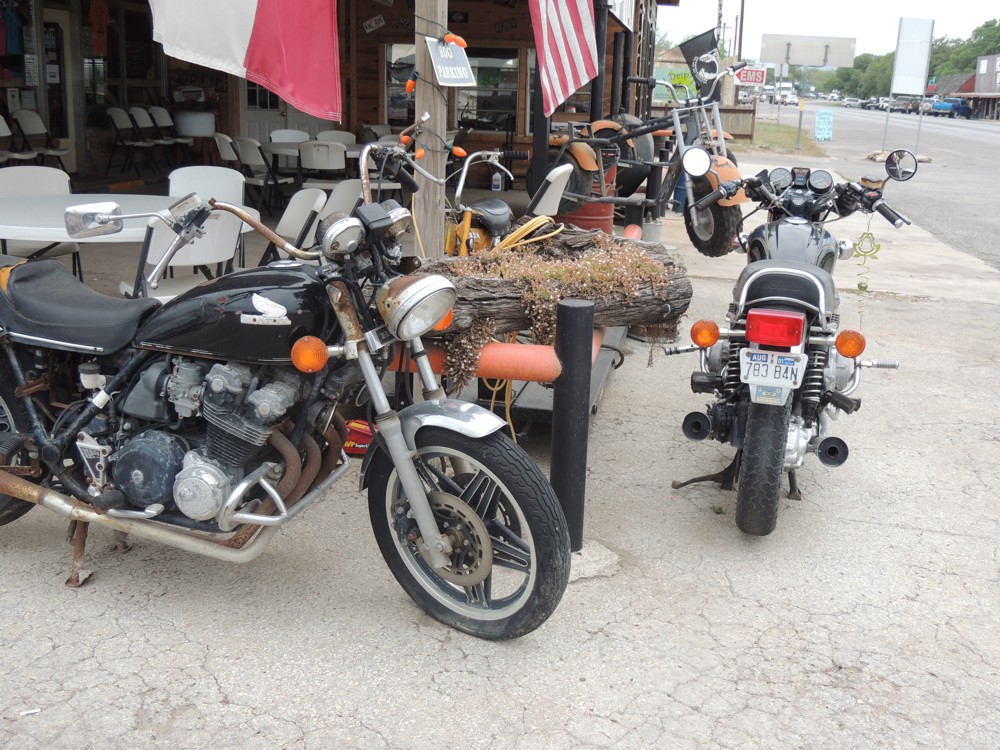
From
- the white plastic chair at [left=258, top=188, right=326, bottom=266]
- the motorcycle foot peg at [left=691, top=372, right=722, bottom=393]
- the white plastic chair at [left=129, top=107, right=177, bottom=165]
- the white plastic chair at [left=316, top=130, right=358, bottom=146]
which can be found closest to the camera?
the motorcycle foot peg at [left=691, top=372, right=722, bottom=393]

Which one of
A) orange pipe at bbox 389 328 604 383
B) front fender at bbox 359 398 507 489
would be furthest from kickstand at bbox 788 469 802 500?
front fender at bbox 359 398 507 489

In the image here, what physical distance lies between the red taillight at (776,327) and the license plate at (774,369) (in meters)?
0.05

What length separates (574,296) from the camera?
12.5 feet

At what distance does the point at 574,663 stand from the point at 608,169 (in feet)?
21.3

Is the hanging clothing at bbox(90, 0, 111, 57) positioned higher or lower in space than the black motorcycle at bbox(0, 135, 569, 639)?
higher

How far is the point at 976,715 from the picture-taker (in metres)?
2.67

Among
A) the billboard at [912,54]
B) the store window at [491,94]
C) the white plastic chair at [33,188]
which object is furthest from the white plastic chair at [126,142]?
the billboard at [912,54]

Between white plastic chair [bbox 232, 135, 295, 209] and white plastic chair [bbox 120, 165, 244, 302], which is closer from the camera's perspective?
white plastic chair [bbox 120, 165, 244, 302]

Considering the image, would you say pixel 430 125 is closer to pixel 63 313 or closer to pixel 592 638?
pixel 63 313

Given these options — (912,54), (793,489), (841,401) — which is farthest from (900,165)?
(912,54)

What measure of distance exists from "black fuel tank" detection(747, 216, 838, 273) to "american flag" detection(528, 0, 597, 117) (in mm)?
1918

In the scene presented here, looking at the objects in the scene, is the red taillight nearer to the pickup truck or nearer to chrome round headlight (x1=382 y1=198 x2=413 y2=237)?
chrome round headlight (x1=382 y1=198 x2=413 y2=237)

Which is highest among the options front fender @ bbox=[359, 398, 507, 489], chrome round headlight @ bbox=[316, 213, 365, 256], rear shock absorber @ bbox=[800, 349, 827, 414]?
chrome round headlight @ bbox=[316, 213, 365, 256]

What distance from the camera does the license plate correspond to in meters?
3.42
